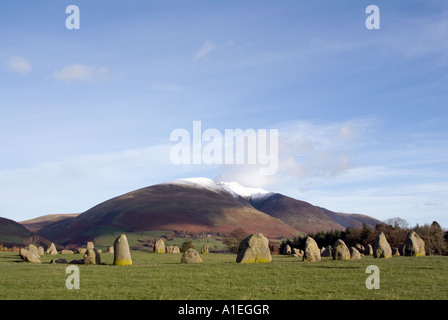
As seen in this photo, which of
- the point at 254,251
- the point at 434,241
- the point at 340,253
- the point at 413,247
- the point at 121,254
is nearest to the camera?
the point at 121,254

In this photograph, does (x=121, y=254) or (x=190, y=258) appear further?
(x=190, y=258)

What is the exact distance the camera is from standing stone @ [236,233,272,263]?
3141cm

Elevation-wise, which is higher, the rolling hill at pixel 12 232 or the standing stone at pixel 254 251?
the standing stone at pixel 254 251

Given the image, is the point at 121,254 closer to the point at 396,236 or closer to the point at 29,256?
the point at 29,256

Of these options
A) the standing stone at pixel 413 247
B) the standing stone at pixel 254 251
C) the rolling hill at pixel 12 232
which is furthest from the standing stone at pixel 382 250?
the rolling hill at pixel 12 232

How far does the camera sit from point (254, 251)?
3169 centimetres

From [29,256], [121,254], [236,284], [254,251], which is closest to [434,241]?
[254,251]

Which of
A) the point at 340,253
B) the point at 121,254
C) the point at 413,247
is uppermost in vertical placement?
the point at 121,254

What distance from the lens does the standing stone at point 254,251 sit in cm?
3141

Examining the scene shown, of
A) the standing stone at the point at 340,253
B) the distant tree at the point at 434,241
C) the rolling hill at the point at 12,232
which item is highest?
the standing stone at the point at 340,253

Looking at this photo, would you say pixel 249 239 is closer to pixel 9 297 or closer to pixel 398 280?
pixel 398 280

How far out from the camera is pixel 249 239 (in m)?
32.3

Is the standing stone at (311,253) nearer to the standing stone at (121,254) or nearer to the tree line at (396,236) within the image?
the standing stone at (121,254)

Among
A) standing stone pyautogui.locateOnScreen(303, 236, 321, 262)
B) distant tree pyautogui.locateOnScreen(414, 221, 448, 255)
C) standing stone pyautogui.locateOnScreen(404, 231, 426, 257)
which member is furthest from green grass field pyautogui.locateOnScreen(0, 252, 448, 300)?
distant tree pyautogui.locateOnScreen(414, 221, 448, 255)
